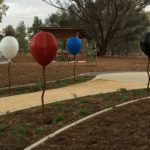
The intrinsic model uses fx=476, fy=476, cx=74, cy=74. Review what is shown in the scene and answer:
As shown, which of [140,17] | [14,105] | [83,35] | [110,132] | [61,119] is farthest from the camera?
[140,17]

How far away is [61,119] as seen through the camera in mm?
9500

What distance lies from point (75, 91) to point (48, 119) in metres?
5.22

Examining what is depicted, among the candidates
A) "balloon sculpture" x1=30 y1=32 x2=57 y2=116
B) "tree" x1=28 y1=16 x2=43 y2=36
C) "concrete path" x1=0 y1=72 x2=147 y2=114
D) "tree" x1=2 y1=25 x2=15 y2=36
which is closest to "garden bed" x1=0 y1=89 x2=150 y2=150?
"balloon sculpture" x1=30 y1=32 x2=57 y2=116

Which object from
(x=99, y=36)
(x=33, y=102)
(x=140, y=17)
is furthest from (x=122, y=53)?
(x=33, y=102)

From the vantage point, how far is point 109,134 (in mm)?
7859

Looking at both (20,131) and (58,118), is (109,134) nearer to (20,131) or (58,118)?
(20,131)

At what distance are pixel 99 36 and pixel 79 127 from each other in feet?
139

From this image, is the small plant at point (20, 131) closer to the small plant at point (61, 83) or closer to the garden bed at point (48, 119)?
the garden bed at point (48, 119)

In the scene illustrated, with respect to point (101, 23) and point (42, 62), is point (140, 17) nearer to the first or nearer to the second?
point (101, 23)

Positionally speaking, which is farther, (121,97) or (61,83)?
(61,83)

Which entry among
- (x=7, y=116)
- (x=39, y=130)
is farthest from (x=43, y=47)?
(x=39, y=130)

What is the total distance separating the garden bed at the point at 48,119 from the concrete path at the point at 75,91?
2.64ft

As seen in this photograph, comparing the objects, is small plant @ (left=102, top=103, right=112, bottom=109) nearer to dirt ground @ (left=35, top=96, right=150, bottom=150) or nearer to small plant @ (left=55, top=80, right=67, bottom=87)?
dirt ground @ (left=35, top=96, right=150, bottom=150)

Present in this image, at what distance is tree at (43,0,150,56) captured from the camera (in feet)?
157
